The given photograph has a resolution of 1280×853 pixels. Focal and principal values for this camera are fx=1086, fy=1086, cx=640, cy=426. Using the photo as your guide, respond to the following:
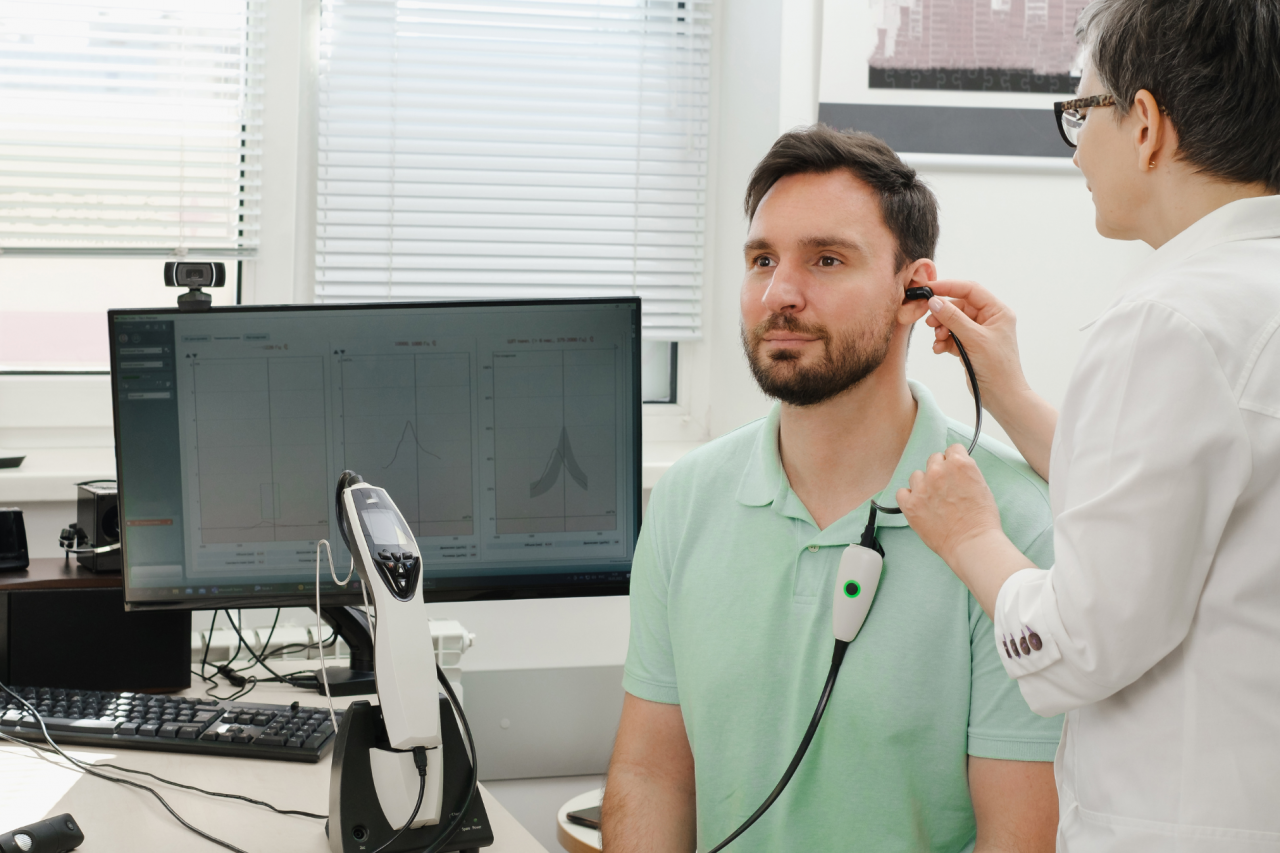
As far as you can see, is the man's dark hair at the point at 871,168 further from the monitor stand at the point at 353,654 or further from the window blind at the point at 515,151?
the window blind at the point at 515,151

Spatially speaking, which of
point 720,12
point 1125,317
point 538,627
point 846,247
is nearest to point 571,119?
point 720,12

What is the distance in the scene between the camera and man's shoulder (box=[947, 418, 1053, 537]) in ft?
3.89

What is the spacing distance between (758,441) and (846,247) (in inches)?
10.5

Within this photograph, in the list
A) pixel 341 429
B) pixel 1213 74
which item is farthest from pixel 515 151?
pixel 1213 74

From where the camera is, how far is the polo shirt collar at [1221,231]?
2.85ft

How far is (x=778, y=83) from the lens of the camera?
7.22 feet

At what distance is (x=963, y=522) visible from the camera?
105 cm

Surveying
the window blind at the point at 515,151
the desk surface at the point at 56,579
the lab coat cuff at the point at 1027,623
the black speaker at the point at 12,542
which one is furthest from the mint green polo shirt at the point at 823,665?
the window blind at the point at 515,151

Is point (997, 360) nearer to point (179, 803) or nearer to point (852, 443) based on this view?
point (852, 443)

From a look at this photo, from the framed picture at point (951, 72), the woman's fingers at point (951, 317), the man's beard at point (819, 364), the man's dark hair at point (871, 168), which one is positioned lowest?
the man's beard at point (819, 364)

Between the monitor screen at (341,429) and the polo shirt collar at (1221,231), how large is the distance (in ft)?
2.35

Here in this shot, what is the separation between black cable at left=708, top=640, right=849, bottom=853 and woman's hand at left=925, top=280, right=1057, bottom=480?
321mm

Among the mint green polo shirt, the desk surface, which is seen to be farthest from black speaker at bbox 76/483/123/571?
the mint green polo shirt

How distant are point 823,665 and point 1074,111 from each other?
0.63 metres
